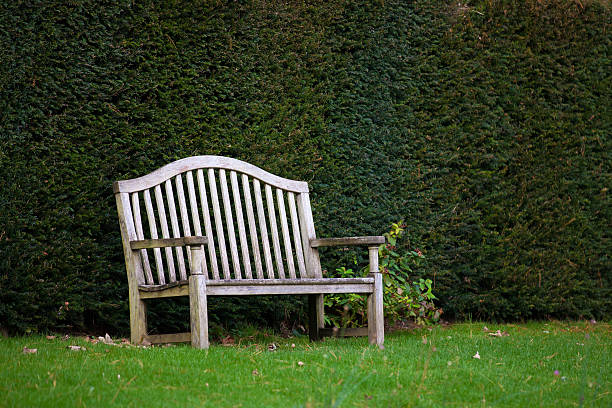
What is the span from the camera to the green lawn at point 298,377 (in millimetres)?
2557

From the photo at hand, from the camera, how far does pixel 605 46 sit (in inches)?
260

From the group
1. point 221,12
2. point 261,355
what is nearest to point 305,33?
point 221,12

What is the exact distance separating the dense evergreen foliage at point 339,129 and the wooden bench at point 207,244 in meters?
0.31

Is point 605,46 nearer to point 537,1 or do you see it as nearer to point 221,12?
point 537,1

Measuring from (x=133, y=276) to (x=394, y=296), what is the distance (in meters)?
2.05

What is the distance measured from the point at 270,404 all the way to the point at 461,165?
12.6 feet

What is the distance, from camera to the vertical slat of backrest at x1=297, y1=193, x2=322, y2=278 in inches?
182

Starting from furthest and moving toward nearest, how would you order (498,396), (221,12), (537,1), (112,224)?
1. (537,1)
2. (221,12)
3. (112,224)
4. (498,396)

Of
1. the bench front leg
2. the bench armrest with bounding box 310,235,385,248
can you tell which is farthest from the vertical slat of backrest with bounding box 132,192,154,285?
the bench armrest with bounding box 310,235,385,248

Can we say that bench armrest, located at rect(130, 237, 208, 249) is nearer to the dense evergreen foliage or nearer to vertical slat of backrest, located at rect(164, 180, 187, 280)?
vertical slat of backrest, located at rect(164, 180, 187, 280)

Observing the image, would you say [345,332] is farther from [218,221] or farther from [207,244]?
[207,244]

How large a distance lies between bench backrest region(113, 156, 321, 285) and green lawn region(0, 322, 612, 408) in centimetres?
58

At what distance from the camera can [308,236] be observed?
15.2ft

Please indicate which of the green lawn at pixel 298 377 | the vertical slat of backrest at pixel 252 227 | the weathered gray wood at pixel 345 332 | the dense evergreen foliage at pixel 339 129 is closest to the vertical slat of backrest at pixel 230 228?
the vertical slat of backrest at pixel 252 227
